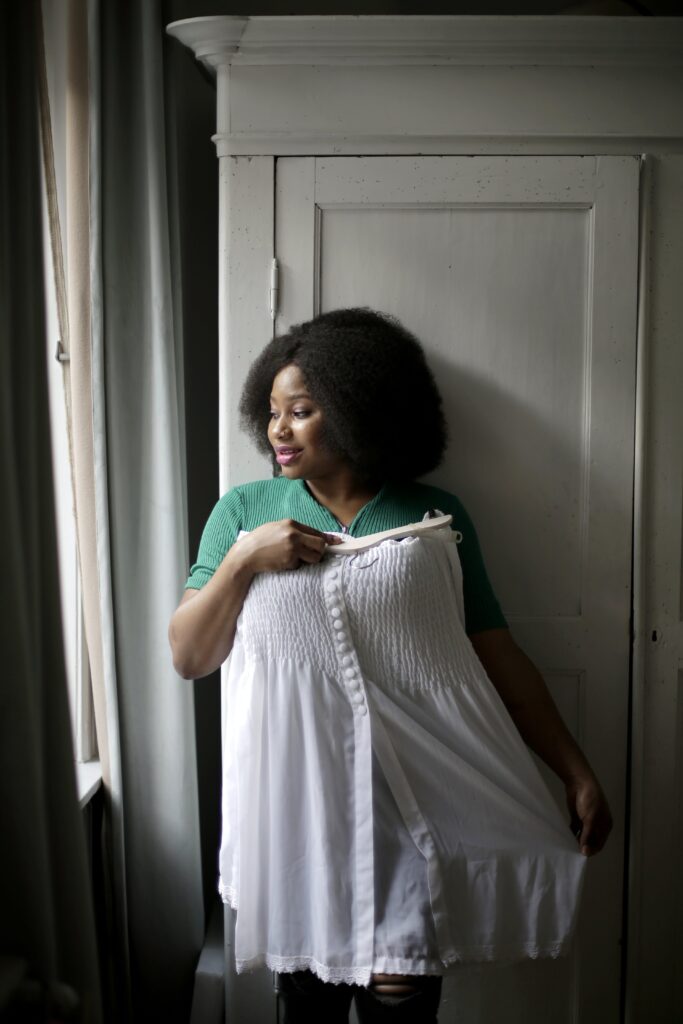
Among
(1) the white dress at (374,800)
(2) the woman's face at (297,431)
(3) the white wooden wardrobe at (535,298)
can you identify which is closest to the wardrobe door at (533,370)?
(3) the white wooden wardrobe at (535,298)

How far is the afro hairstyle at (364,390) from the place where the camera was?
144 centimetres

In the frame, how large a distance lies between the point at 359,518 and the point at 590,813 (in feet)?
2.11

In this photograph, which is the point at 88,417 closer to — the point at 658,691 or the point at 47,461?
the point at 47,461

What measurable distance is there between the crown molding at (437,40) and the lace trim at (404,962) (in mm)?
1548

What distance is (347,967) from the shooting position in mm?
1339

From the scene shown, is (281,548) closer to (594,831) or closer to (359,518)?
(359,518)

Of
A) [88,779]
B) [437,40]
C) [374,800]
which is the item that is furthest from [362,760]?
[437,40]

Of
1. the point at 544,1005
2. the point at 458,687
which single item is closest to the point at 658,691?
the point at 458,687

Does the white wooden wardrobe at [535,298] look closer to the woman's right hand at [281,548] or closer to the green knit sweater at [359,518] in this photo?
the green knit sweater at [359,518]

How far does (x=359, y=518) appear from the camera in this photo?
150cm

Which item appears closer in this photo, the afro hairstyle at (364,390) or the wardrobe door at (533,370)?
the afro hairstyle at (364,390)

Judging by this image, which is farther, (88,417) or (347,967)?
(88,417)

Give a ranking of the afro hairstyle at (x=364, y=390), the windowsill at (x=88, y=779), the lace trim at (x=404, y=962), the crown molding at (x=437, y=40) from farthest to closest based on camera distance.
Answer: the windowsill at (x=88, y=779)
the crown molding at (x=437, y=40)
the afro hairstyle at (x=364, y=390)
the lace trim at (x=404, y=962)

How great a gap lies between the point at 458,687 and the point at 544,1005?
0.79 metres
